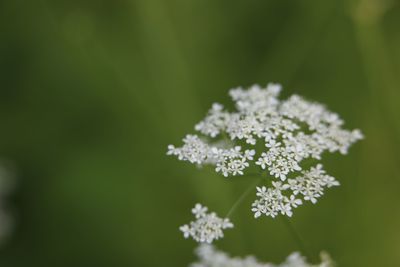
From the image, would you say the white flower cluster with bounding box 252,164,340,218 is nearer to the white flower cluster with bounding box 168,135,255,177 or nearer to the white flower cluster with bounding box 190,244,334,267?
the white flower cluster with bounding box 168,135,255,177

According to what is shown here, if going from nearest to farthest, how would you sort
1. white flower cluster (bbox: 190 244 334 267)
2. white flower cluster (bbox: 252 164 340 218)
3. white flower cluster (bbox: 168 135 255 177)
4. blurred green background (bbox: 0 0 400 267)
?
white flower cluster (bbox: 252 164 340 218) < white flower cluster (bbox: 168 135 255 177) < white flower cluster (bbox: 190 244 334 267) < blurred green background (bbox: 0 0 400 267)

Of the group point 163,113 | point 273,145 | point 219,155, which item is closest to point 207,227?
point 219,155

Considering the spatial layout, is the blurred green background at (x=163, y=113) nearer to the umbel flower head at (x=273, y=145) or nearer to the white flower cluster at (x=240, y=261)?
the white flower cluster at (x=240, y=261)

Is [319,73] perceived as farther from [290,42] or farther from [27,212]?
[27,212]

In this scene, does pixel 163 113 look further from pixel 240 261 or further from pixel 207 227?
pixel 207 227

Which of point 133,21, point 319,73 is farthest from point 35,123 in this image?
point 319,73

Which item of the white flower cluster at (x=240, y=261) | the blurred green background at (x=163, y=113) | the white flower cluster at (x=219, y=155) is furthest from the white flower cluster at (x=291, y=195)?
the blurred green background at (x=163, y=113)

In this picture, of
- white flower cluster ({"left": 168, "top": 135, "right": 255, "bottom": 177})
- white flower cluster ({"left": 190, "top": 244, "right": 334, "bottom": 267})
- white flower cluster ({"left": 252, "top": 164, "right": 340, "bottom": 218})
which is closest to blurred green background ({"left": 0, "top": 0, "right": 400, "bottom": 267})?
white flower cluster ({"left": 190, "top": 244, "right": 334, "bottom": 267})
